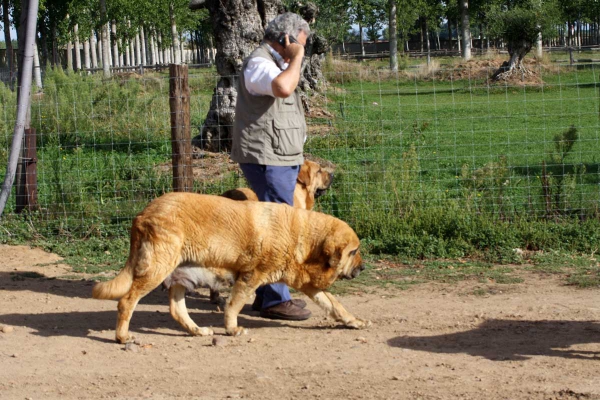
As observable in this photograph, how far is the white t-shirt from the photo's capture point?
17.8 feet

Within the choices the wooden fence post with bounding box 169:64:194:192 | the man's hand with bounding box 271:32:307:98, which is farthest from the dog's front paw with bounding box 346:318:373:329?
the wooden fence post with bounding box 169:64:194:192

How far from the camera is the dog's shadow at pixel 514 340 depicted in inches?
199

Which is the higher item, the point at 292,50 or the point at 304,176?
the point at 292,50

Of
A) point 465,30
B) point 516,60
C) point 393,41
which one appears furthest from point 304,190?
point 465,30

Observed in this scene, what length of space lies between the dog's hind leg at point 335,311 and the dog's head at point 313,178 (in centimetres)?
125

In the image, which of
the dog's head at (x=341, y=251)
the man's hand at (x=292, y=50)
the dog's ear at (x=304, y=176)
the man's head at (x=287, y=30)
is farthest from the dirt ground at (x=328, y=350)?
the man's head at (x=287, y=30)

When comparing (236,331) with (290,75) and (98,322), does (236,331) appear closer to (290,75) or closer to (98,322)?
(98,322)

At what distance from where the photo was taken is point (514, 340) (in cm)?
538

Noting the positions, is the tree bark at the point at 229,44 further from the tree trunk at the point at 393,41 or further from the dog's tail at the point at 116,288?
the tree trunk at the point at 393,41

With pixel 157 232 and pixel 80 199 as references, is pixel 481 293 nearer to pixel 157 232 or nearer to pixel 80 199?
pixel 157 232

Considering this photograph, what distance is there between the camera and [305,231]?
5547mm

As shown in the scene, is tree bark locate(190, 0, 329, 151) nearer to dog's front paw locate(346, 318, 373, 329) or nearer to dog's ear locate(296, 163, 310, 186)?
dog's ear locate(296, 163, 310, 186)

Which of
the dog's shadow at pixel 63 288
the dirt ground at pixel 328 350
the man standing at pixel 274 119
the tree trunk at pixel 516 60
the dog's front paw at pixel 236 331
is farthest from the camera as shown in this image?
the tree trunk at pixel 516 60

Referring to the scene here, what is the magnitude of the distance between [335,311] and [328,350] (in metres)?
0.55
